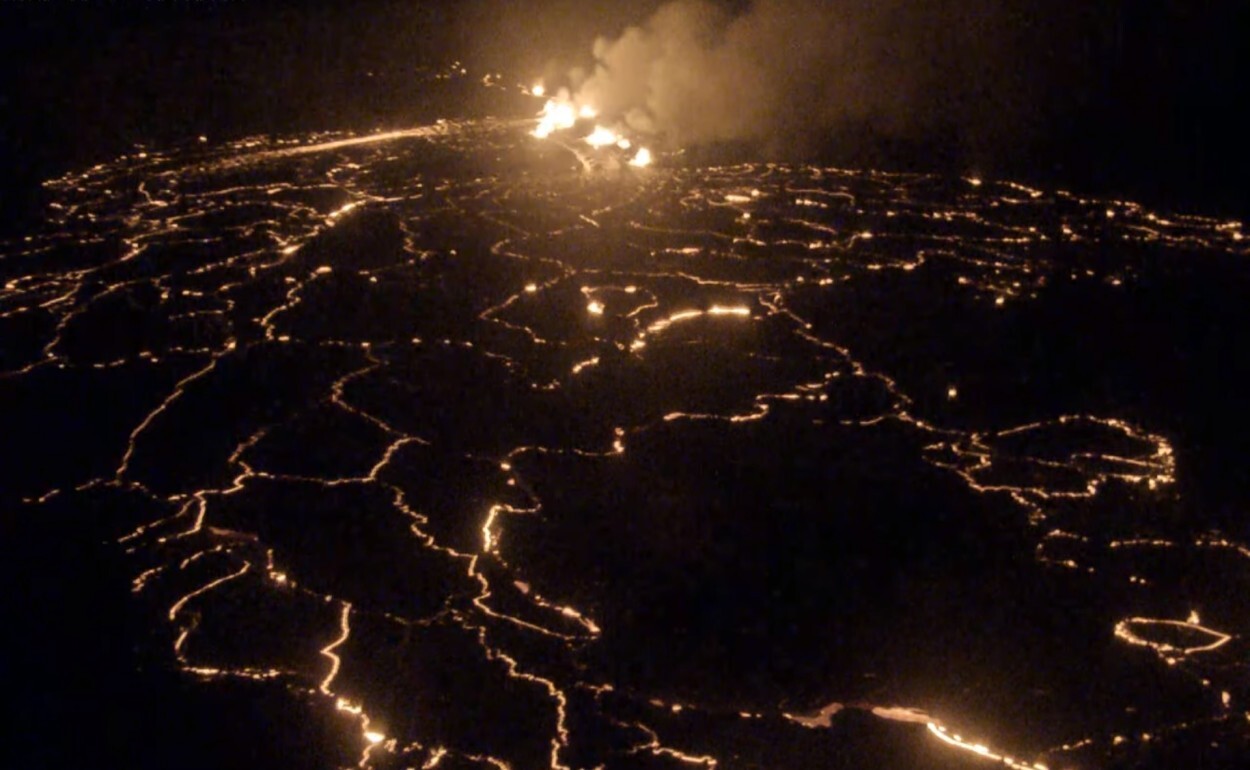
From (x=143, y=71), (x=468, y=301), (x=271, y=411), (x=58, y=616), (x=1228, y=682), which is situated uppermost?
(x=143, y=71)

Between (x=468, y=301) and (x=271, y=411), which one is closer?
(x=271, y=411)

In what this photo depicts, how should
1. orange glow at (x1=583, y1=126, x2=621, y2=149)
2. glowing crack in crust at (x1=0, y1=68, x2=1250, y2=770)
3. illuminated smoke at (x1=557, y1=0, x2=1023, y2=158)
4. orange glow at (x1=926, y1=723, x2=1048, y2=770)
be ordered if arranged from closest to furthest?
orange glow at (x1=926, y1=723, x2=1048, y2=770) → glowing crack in crust at (x1=0, y1=68, x2=1250, y2=770) → orange glow at (x1=583, y1=126, x2=621, y2=149) → illuminated smoke at (x1=557, y1=0, x2=1023, y2=158)

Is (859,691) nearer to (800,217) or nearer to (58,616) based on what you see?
(58,616)

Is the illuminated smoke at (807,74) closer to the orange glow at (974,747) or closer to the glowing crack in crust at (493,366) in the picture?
the glowing crack in crust at (493,366)

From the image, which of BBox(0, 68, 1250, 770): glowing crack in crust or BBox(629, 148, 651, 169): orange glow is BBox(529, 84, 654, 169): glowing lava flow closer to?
BBox(629, 148, 651, 169): orange glow

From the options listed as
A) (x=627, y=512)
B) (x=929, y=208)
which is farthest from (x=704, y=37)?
(x=627, y=512)

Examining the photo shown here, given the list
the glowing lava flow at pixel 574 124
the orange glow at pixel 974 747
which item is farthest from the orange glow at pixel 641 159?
the orange glow at pixel 974 747

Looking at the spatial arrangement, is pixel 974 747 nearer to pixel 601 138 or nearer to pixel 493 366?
pixel 493 366

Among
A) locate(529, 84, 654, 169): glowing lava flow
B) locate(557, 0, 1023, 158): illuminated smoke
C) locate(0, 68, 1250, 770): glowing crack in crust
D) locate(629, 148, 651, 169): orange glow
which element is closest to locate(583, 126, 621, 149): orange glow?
locate(529, 84, 654, 169): glowing lava flow

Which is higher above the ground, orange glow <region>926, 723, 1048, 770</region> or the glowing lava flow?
the glowing lava flow
